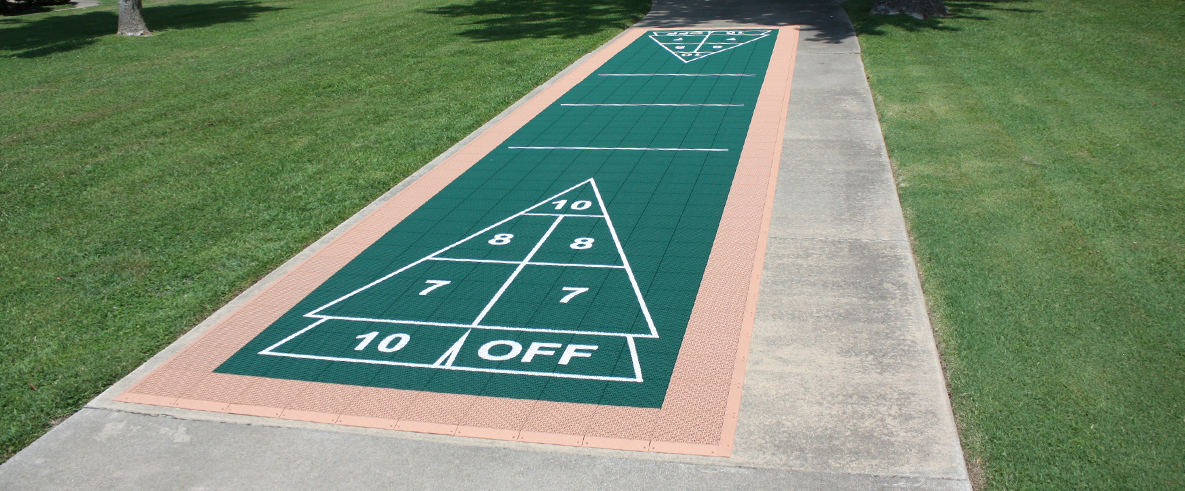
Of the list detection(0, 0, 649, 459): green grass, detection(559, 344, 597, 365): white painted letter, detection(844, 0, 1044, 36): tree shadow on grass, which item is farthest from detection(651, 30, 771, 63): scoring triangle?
detection(559, 344, 597, 365): white painted letter

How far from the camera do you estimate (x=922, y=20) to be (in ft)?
58.9

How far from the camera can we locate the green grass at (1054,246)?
4574 mm

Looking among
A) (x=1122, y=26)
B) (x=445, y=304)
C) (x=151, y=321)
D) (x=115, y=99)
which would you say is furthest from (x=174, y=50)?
(x=1122, y=26)

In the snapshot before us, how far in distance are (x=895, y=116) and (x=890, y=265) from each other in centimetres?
499

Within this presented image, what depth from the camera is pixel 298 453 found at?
15.6ft

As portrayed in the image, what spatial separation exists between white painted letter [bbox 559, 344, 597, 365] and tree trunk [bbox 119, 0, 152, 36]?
19090 millimetres

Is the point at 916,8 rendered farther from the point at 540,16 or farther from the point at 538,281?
the point at 538,281

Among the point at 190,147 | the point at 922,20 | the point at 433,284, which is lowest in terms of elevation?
the point at 433,284

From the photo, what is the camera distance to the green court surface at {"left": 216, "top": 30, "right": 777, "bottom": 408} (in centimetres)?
552

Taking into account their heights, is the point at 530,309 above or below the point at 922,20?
below

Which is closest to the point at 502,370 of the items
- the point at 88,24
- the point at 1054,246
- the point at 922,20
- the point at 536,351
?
the point at 536,351

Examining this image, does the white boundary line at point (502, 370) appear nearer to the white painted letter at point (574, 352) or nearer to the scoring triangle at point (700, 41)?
the white painted letter at point (574, 352)

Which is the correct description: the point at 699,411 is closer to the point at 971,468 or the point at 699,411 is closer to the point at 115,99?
the point at 971,468

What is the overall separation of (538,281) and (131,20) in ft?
60.4
